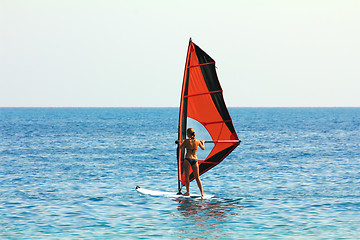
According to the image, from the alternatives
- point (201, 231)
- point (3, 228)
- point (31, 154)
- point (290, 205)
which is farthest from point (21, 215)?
point (31, 154)

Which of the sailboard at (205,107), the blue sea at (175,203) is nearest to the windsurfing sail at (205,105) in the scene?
the sailboard at (205,107)

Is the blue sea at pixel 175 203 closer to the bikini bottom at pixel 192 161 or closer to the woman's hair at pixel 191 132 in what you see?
the bikini bottom at pixel 192 161

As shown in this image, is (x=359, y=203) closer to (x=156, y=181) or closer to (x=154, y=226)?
(x=154, y=226)

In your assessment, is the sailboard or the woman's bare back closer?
the woman's bare back

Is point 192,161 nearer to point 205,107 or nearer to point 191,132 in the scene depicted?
point 191,132

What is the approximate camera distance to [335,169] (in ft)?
99.9

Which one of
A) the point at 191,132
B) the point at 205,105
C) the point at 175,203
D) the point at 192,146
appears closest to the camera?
the point at 191,132

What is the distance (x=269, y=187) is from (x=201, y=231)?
9.36 meters

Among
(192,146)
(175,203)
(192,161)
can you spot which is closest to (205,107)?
(192,146)

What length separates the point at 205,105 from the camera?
18.6 metres

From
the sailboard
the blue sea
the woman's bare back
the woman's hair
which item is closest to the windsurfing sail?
the sailboard

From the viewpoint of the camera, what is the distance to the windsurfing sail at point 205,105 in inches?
715

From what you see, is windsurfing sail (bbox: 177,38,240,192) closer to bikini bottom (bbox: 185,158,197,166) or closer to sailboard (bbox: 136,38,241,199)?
sailboard (bbox: 136,38,241,199)

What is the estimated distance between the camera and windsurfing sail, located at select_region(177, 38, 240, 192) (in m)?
18.2
